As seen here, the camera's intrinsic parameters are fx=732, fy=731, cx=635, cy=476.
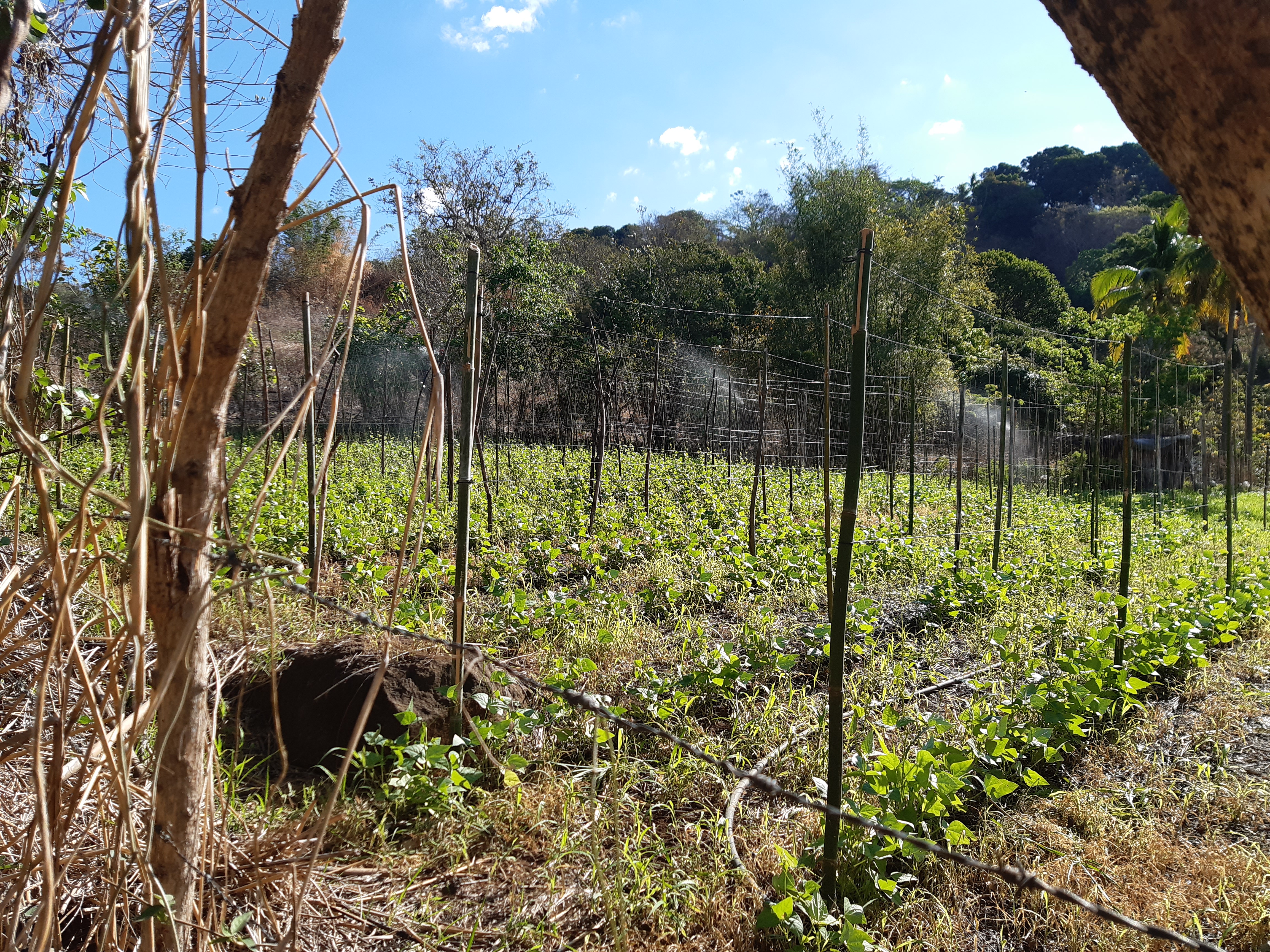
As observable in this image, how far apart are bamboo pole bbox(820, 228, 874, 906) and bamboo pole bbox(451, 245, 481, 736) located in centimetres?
99

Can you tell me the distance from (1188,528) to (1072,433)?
8.16m

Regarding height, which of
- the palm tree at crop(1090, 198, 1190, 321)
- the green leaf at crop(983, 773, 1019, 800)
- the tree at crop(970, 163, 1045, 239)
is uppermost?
the tree at crop(970, 163, 1045, 239)

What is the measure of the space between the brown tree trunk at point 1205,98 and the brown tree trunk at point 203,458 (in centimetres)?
95

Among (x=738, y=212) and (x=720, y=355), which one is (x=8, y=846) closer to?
(x=720, y=355)

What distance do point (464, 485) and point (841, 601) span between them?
1.14 meters

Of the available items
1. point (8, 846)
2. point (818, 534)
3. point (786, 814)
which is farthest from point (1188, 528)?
point (8, 846)

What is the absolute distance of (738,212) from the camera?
2803 centimetres

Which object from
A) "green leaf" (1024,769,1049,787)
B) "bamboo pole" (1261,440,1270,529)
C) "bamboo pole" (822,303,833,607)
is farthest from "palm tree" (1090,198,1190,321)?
"green leaf" (1024,769,1049,787)

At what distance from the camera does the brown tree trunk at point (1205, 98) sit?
605 millimetres

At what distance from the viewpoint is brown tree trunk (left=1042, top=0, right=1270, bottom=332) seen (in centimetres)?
61

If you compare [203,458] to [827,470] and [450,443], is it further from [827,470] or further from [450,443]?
[450,443]

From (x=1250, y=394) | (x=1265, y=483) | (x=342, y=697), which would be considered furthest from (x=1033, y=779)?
(x=1265, y=483)

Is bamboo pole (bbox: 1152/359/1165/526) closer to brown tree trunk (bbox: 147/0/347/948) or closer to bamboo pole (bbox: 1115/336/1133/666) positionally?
bamboo pole (bbox: 1115/336/1133/666)

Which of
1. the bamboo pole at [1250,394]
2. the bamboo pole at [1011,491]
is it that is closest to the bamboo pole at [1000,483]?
the bamboo pole at [1011,491]
